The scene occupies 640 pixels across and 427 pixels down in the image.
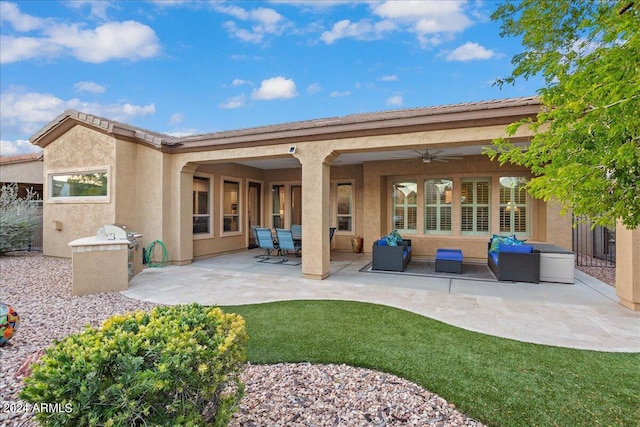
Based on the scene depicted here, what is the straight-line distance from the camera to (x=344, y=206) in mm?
12719

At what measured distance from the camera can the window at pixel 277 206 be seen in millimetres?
13789

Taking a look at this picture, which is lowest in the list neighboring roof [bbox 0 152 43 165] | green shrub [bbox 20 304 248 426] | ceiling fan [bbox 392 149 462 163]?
green shrub [bbox 20 304 248 426]

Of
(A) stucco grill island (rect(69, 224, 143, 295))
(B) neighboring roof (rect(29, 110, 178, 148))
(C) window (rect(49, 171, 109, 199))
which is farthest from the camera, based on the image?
(C) window (rect(49, 171, 109, 199))

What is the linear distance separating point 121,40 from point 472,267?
1446 centimetres

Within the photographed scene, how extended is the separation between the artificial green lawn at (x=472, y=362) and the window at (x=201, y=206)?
6.71 m

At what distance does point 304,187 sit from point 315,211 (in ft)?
2.23

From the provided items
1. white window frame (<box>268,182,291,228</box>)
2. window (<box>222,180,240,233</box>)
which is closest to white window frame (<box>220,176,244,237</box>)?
window (<box>222,180,240,233</box>)

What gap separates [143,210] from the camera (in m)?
9.62

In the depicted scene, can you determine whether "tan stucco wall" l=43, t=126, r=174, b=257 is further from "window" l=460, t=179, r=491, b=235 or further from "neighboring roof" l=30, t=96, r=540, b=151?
"window" l=460, t=179, r=491, b=235

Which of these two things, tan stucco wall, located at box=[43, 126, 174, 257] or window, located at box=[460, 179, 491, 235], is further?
window, located at box=[460, 179, 491, 235]

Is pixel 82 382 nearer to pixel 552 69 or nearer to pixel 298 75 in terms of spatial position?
pixel 552 69

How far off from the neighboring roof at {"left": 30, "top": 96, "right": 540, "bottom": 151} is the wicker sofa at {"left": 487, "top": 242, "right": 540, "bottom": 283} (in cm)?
324

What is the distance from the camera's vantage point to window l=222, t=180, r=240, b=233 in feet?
39.1

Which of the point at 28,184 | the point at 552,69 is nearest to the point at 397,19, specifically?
the point at 552,69
